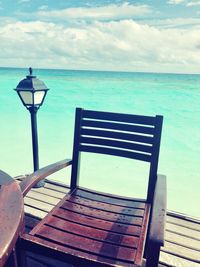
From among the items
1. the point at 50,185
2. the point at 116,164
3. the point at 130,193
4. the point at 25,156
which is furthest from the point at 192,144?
the point at 50,185

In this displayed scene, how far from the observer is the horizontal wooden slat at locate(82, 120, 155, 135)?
6.30 feet

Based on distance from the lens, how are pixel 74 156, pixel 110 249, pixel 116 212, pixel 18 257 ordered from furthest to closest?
pixel 74 156
pixel 116 212
pixel 110 249
pixel 18 257

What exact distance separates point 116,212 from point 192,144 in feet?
30.8

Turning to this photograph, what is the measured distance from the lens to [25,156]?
9.12m

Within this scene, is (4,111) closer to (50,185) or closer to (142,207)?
(50,185)

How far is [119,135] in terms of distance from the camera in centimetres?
204

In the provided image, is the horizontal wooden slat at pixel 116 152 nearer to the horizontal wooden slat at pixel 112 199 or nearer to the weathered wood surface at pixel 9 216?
the horizontal wooden slat at pixel 112 199

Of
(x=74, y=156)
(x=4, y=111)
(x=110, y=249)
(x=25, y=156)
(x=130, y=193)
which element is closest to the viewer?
(x=110, y=249)

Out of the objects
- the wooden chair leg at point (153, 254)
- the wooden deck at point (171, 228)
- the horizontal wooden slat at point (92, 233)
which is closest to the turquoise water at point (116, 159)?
the wooden deck at point (171, 228)

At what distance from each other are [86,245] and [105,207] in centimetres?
48

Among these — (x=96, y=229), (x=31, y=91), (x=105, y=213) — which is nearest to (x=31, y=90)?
(x=31, y=91)

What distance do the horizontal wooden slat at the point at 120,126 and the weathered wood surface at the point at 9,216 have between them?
2.84 feet

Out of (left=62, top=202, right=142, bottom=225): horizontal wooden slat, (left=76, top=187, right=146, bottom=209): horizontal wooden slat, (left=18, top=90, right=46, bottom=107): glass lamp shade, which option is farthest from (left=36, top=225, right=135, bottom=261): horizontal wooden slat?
(left=18, top=90, right=46, bottom=107): glass lamp shade

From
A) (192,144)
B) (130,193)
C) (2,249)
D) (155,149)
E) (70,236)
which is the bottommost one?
(130,193)
